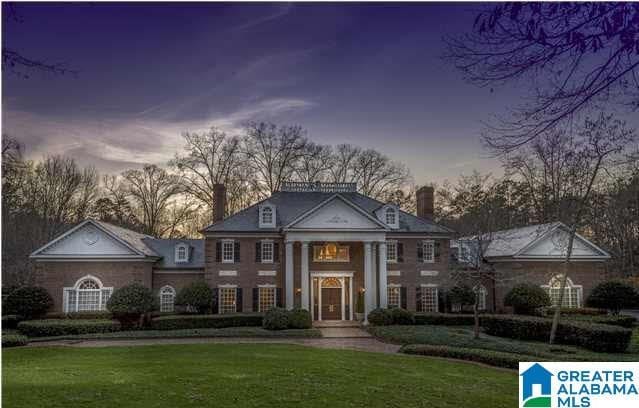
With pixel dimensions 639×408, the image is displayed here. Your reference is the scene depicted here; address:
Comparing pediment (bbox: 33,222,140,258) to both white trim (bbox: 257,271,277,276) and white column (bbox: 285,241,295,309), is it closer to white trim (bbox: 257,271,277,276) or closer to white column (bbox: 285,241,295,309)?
white trim (bbox: 257,271,277,276)

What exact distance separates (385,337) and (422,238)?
8167 millimetres

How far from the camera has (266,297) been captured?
24422 millimetres

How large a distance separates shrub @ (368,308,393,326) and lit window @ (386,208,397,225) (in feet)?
16.4

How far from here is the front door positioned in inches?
974

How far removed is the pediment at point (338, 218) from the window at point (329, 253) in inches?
71.7

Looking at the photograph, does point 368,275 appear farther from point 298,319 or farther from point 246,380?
point 246,380

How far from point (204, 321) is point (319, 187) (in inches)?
358

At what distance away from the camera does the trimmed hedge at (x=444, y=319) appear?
73.9ft

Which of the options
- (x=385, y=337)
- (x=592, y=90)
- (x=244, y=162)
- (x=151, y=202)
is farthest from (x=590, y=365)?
(x=151, y=202)

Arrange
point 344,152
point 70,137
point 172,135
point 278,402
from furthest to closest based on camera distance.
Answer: point 344,152 < point 172,135 < point 70,137 < point 278,402

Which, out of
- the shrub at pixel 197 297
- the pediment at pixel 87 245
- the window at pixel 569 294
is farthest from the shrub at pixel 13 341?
the window at pixel 569 294

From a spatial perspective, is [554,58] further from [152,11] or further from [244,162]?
[244,162]

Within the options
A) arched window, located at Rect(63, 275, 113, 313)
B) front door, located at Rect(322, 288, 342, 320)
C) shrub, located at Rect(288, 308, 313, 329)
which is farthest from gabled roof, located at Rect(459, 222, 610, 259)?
arched window, located at Rect(63, 275, 113, 313)

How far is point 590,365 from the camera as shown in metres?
6.81
